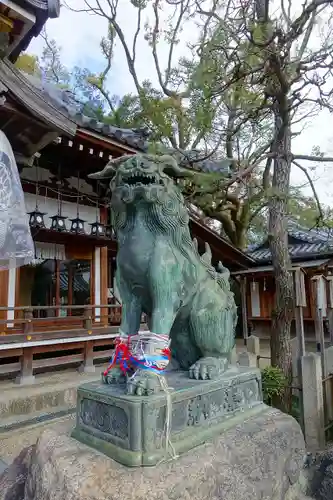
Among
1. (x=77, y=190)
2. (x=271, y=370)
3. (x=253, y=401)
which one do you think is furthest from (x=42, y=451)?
(x=77, y=190)

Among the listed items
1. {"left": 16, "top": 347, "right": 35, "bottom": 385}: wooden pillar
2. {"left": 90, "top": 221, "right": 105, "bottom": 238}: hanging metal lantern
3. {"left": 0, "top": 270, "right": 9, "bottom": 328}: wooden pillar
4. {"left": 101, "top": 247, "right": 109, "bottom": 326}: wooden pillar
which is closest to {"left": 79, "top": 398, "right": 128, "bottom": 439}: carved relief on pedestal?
{"left": 16, "top": 347, "right": 35, "bottom": 385}: wooden pillar

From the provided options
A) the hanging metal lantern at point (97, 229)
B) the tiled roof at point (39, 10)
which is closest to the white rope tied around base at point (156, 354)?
the tiled roof at point (39, 10)

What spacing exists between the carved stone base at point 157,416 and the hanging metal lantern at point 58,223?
6081 mm

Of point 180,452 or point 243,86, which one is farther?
point 243,86

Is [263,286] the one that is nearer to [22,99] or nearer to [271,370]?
[271,370]

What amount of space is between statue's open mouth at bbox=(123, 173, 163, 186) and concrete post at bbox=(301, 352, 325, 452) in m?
4.13

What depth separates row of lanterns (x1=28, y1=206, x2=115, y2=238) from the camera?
7.20 meters

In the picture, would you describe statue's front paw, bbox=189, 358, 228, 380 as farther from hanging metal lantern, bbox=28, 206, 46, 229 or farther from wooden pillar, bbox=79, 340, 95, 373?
hanging metal lantern, bbox=28, 206, 46, 229

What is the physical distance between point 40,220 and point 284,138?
A: 16.4ft

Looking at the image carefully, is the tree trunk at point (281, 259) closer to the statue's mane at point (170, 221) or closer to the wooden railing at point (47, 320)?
the statue's mane at point (170, 221)

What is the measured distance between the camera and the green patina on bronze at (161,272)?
1849 mm

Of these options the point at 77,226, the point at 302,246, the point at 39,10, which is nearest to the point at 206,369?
the point at 39,10

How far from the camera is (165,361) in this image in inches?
69.5

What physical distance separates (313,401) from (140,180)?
447 centimetres
